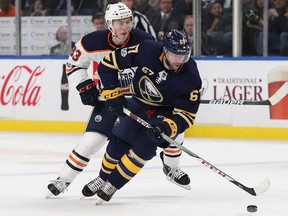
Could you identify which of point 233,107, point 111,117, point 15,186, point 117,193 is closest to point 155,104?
point 111,117

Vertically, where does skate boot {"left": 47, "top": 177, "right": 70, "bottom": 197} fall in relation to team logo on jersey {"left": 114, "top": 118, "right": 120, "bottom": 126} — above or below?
below

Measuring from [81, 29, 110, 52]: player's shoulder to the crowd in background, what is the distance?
417 centimetres

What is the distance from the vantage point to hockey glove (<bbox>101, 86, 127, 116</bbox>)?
17.8 feet

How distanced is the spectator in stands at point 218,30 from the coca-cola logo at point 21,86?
1.70 metres

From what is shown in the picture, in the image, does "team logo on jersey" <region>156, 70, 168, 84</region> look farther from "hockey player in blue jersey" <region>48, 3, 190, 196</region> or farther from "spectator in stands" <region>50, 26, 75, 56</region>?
"spectator in stands" <region>50, 26, 75, 56</region>

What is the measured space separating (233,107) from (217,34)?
95 centimetres

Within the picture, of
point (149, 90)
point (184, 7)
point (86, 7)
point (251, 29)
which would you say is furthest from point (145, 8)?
point (149, 90)

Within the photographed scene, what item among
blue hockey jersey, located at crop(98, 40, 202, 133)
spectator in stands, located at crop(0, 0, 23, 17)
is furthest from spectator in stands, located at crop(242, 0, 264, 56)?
blue hockey jersey, located at crop(98, 40, 202, 133)

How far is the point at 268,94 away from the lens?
939 centimetres

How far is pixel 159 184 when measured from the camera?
633 cm

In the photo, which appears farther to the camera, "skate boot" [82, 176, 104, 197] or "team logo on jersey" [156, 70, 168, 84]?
"skate boot" [82, 176, 104, 197]

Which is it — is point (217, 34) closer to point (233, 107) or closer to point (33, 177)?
point (233, 107)

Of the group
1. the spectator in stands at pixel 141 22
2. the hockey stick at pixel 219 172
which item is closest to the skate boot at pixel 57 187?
the hockey stick at pixel 219 172

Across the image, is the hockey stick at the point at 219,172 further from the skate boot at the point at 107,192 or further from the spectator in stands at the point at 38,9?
the spectator in stands at the point at 38,9
